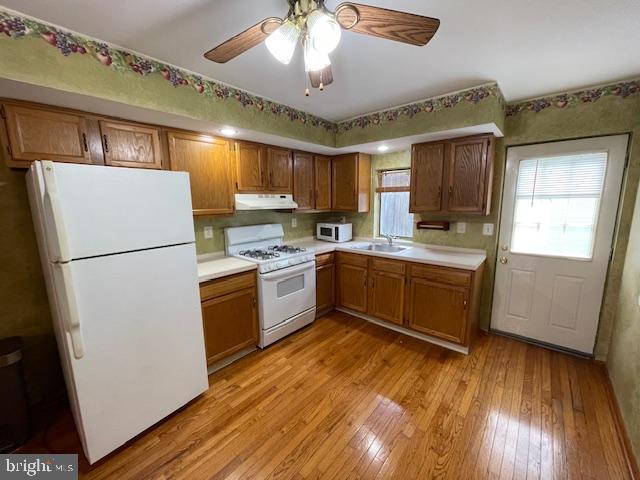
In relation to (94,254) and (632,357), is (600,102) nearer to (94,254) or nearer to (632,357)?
(632,357)

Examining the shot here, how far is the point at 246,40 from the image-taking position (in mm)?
1187

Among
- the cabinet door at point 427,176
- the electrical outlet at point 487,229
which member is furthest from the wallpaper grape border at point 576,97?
the electrical outlet at point 487,229

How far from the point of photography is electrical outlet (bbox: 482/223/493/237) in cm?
266

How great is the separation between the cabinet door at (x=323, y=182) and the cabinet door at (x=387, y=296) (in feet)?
3.65

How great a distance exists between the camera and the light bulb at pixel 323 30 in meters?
1.02

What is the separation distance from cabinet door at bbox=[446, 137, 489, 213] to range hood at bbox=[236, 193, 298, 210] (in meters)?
1.66

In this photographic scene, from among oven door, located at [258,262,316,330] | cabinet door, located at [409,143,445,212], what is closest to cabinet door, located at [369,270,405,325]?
oven door, located at [258,262,316,330]

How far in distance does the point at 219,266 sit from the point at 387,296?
1.78 metres

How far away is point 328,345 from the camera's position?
262 centimetres

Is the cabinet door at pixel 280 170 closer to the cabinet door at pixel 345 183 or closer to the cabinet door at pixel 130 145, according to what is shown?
the cabinet door at pixel 345 183

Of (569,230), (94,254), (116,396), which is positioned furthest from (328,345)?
(569,230)

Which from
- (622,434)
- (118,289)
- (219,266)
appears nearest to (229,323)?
(219,266)

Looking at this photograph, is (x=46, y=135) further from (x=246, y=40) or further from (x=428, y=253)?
(x=428, y=253)

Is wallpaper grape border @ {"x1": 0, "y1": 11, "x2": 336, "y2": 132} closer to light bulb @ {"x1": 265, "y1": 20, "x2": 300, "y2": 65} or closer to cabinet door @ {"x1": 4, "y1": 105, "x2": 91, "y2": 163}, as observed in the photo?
cabinet door @ {"x1": 4, "y1": 105, "x2": 91, "y2": 163}
